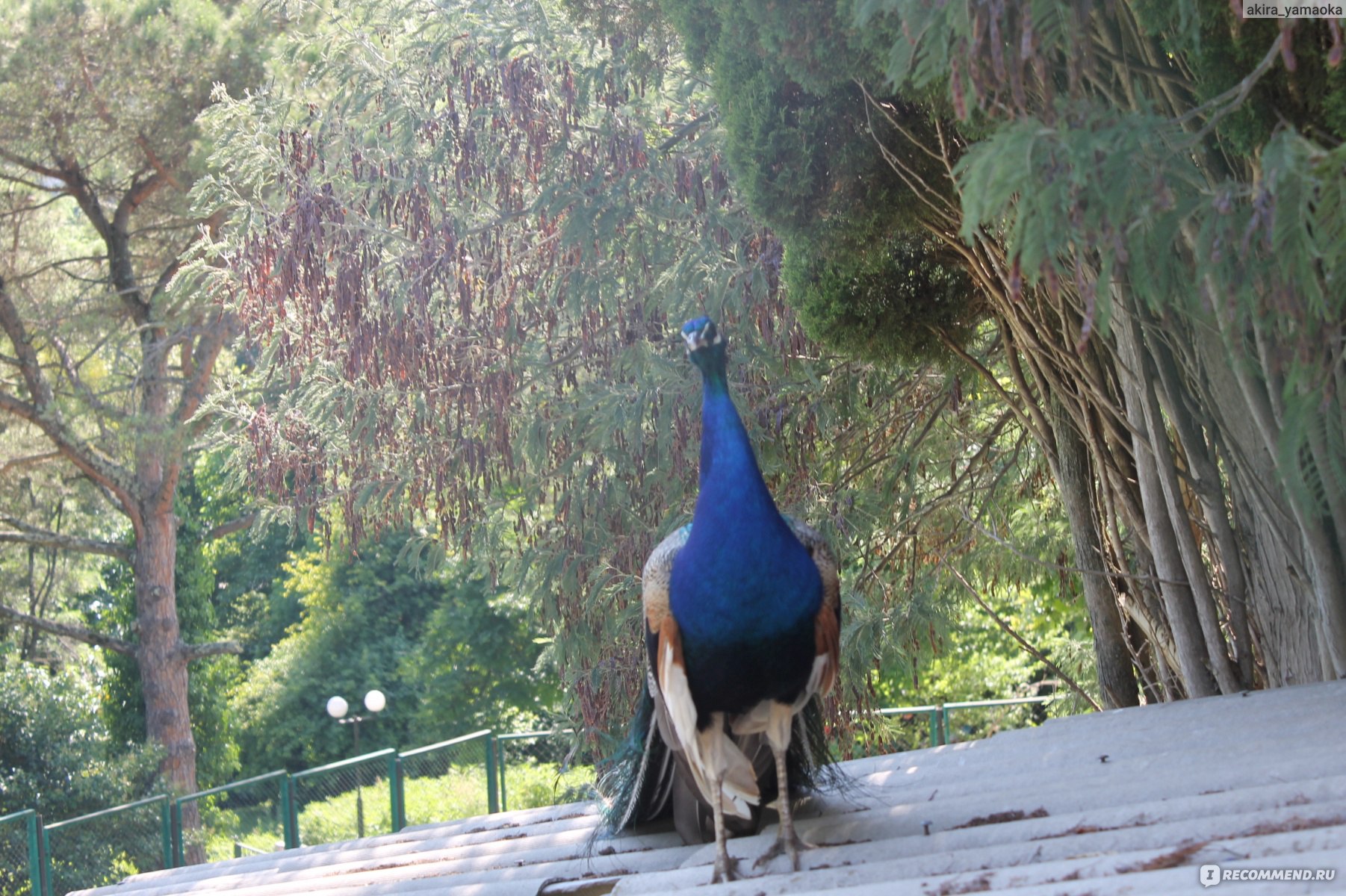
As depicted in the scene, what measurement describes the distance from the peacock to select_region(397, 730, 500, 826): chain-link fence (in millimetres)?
8702

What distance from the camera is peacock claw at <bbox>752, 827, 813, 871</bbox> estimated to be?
9.99 feet

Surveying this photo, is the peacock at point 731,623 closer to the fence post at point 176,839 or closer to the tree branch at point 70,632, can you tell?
the fence post at point 176,839

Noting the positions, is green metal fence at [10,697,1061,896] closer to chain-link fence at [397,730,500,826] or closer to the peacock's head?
chain-link fence at [397,730,500,826]

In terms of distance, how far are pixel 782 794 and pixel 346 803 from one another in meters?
10.8

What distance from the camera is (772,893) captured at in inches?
108

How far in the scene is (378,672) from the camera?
24.0 meters

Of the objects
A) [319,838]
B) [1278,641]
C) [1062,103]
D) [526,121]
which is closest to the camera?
[1062,103]

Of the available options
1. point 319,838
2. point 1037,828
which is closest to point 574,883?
point 1037,828

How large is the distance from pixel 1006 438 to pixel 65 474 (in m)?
11.8

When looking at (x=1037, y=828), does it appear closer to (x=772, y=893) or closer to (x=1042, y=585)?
(x=772, y=893)

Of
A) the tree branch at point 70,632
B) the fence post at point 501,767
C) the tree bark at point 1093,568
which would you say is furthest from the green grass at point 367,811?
the tree bark at point 1093,568

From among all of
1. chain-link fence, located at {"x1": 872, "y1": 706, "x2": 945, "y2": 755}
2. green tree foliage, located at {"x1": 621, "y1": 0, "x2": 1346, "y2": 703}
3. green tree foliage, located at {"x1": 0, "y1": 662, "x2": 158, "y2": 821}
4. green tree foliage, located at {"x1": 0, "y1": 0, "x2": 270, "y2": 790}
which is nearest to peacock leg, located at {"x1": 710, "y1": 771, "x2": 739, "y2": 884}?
green tree foliage, located at {"x1": 621, "y1": 0, "x2": 1346, "y2": 703}

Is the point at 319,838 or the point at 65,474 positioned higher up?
the point at 65,474

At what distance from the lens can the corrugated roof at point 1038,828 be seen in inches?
89.4
